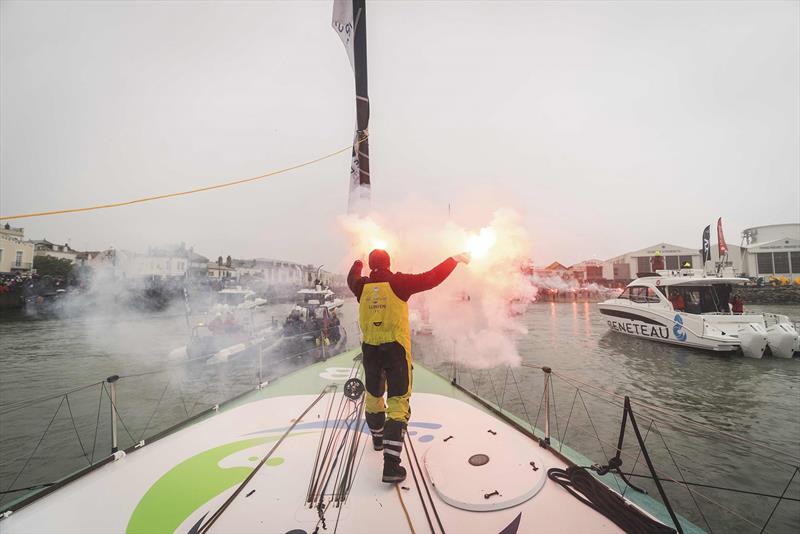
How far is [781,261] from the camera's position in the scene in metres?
52.3

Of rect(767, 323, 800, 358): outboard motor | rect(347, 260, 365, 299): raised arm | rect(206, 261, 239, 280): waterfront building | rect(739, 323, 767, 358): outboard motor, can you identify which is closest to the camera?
rect(347, 260, 365, 299): raised arm

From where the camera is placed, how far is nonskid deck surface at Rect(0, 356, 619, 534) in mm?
2619

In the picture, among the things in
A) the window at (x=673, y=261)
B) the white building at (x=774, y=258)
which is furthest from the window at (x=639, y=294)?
the white building at (x=774, y=258)

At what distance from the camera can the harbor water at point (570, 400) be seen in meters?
6.10

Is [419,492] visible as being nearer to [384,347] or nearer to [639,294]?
[384,347]

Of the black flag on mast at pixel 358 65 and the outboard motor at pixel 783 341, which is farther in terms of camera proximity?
the outboard motor at pixel 783 341

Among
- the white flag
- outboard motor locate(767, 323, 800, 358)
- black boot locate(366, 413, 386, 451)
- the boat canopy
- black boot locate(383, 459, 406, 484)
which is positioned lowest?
outboard motor locate(767, 323, 800, 358)

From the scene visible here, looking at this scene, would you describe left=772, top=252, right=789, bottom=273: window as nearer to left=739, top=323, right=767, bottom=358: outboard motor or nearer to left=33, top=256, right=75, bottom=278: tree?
left=739, top=323, right=767, bottom=358: outboard motor

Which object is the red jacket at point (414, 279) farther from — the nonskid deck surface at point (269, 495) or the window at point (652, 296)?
the window at point (652, 296)

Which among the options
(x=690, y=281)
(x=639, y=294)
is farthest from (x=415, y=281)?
(x=639, y=294)

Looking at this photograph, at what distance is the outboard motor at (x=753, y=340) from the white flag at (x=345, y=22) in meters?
19.8

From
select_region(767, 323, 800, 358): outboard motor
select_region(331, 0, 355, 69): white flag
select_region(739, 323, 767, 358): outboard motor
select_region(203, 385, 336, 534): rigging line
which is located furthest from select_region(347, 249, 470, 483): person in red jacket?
select_region(767, 323, 800, 358): outboard motor

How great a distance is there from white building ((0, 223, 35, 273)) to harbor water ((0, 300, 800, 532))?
33.1 m

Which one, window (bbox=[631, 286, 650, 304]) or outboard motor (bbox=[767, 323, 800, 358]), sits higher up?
window (bbox=[631, 286, 650, 304])
